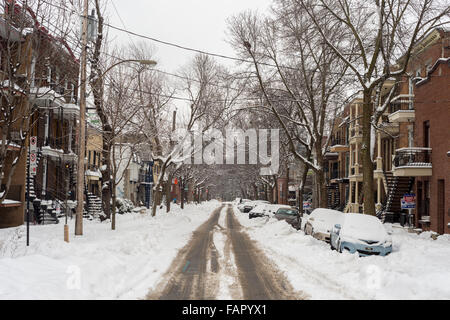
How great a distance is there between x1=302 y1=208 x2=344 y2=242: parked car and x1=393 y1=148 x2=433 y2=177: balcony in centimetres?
526

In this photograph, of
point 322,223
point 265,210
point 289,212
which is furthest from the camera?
point 265,210

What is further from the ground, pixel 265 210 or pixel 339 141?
pixel 339 141

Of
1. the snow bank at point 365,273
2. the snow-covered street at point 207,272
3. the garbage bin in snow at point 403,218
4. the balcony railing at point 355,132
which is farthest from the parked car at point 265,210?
the snow-covered street at point 207,272

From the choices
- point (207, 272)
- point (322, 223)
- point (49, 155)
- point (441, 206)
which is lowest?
point (207, 272)

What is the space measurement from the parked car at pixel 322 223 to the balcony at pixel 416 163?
5.26 meters

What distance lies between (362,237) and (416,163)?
1070 centimetres

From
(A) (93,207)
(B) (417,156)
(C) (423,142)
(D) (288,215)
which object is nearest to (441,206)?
(B) (417,156)

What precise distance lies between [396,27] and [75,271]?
1770 cm

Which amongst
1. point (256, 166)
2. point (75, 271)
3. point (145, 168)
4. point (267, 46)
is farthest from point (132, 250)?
point (145, 168)


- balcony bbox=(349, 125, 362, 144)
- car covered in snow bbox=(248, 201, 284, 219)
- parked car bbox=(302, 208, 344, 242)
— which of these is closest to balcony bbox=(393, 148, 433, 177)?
parked car bbox=(302, 208, 344, 242)

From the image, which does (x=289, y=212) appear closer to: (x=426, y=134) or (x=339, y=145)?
(x=426, y=134)

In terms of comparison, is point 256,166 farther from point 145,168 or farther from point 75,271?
point 75,271

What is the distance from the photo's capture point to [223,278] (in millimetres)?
11148

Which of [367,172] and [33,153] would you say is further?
[367,172]
